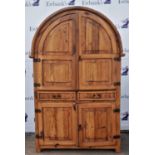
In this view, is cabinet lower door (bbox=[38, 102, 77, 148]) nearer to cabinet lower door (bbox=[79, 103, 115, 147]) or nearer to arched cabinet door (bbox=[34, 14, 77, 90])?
cabinet lower door (bbox=[79, 103, 115, 147])

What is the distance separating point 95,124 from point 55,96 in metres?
0.58

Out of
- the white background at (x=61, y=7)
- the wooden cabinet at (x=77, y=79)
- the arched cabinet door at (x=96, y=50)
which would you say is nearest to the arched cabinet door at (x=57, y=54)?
the wooden cabinet at (x=77, y=79)

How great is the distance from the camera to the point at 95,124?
9.39 feet

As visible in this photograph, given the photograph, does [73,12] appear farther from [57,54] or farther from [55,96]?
[55,96]

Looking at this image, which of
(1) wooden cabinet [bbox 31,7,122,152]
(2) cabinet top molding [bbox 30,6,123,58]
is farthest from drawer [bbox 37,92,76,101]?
(2) cabinet top molding [bbox 30,6,123,58]

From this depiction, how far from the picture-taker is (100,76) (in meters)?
2.82

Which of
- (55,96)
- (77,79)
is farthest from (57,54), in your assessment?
(55,96)

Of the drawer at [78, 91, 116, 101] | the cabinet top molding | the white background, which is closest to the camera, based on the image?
the cabinet top molding

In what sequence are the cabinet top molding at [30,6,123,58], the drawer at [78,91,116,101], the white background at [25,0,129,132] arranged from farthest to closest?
the white background at [25,0,129,132] < the drawer at [78,91,116,101] < the cabinet top molding at [30,6,123,58]

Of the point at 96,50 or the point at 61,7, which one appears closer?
the point at 96,50

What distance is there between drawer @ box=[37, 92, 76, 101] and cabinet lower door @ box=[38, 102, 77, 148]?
7 centimetres

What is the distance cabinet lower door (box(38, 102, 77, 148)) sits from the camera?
286 centimetres
